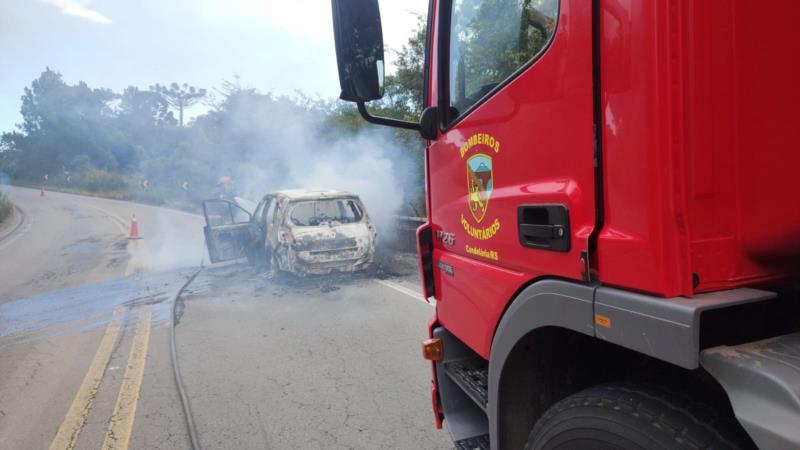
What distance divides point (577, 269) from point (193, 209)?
101 feet

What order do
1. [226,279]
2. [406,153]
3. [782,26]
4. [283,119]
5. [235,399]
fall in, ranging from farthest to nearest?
[283,119], [406,153], [226,279], [235,399], [782,26]

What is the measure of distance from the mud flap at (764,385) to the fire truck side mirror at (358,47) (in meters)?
1.46

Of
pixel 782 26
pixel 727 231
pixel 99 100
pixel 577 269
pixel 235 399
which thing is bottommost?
pixel 235 399

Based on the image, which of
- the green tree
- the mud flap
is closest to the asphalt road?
the mud flap

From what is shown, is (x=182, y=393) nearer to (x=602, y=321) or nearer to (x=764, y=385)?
(x=602, y=321)

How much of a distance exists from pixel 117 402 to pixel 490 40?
3.99 meters

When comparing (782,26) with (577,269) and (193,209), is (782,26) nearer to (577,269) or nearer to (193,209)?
(577,269)

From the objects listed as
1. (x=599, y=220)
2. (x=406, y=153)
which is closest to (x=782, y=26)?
(x=599, y=220)

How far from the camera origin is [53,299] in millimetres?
8297

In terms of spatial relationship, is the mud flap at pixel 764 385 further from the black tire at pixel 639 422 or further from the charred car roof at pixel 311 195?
the charred car roof at pixel 311 195

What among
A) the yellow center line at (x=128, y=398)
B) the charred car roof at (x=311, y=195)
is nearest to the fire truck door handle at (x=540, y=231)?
the yellow center line at (x=128, y=398)

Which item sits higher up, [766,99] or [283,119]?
[283,119]

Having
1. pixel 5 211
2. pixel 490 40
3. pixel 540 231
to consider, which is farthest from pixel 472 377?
pixel 5 211

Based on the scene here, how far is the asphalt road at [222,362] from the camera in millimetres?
3398
